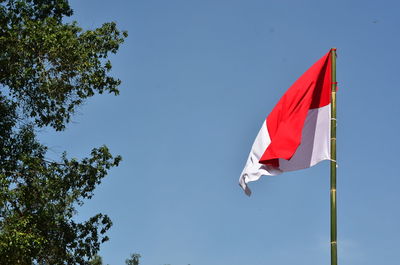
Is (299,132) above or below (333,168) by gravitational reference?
above

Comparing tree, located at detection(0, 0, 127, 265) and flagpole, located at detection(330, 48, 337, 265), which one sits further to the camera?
tree, located at detection(0, 0, 127, 265)

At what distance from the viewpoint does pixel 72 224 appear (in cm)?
2134

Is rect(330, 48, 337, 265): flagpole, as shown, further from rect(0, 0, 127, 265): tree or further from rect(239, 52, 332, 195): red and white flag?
rect(0, 0, 127, 265): tree

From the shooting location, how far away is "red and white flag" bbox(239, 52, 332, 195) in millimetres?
10367

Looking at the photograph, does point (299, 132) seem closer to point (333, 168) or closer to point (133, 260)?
point (333, 168)

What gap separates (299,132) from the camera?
34.2 ft

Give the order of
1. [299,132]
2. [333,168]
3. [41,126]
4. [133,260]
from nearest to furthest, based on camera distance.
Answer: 1. [333,168]
2. [299,132]
3. [41,126]
4. [133,260]

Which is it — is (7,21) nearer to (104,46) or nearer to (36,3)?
→ (36,3)

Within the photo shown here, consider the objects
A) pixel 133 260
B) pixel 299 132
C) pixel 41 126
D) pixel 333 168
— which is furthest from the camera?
pixel 133 260

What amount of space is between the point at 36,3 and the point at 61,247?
7919mm

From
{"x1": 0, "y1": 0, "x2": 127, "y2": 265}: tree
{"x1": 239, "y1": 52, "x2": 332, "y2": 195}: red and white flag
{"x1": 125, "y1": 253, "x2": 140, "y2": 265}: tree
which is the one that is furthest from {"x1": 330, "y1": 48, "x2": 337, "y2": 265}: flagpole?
{"x1": 125, "y1": 253, "x2": 140, "y2": 265}: tree

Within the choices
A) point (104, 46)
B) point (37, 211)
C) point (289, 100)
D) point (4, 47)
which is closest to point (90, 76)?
point (104, 46)

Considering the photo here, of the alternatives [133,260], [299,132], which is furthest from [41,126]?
[133,260]

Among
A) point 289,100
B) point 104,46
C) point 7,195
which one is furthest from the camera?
point 104,46
